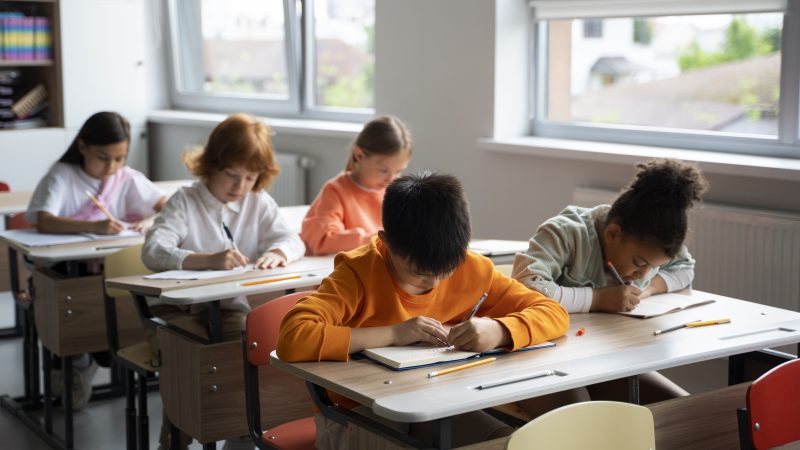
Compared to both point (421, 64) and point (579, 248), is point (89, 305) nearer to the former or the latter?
point (579, 248)

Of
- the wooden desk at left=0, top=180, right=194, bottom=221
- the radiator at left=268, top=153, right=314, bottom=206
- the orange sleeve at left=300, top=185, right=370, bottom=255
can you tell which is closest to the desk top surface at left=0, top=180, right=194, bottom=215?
the wooden desk at left=0, top=180, right=194, bottom=221

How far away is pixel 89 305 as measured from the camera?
331cm

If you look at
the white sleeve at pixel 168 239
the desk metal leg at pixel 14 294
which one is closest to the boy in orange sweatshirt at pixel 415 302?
the white sleeve at pixel 168 239

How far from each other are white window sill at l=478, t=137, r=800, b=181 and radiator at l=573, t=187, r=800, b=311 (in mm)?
136

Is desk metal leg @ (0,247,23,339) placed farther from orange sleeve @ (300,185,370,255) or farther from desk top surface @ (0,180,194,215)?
orange sleeve @ (300,185,370,255)

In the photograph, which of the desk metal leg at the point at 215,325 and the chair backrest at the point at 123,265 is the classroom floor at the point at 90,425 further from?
the desk metal leg at the point at 215,325

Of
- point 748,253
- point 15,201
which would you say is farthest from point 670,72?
point 15,201

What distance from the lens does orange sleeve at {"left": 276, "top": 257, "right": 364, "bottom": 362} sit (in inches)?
74.2

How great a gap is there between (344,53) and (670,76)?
2197 mm

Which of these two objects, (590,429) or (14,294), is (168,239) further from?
(590,429)

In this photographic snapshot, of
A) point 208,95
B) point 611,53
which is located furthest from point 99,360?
point 208,95

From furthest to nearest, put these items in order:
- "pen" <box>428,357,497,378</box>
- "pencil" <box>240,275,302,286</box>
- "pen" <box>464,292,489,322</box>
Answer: "pencil" <box>240,275,302,286</box>
"pen" <box>464,292,489,322</box>
"pen" <box>428,357,497,378</box>

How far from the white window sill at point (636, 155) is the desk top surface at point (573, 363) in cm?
105

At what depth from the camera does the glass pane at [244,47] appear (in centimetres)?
603
